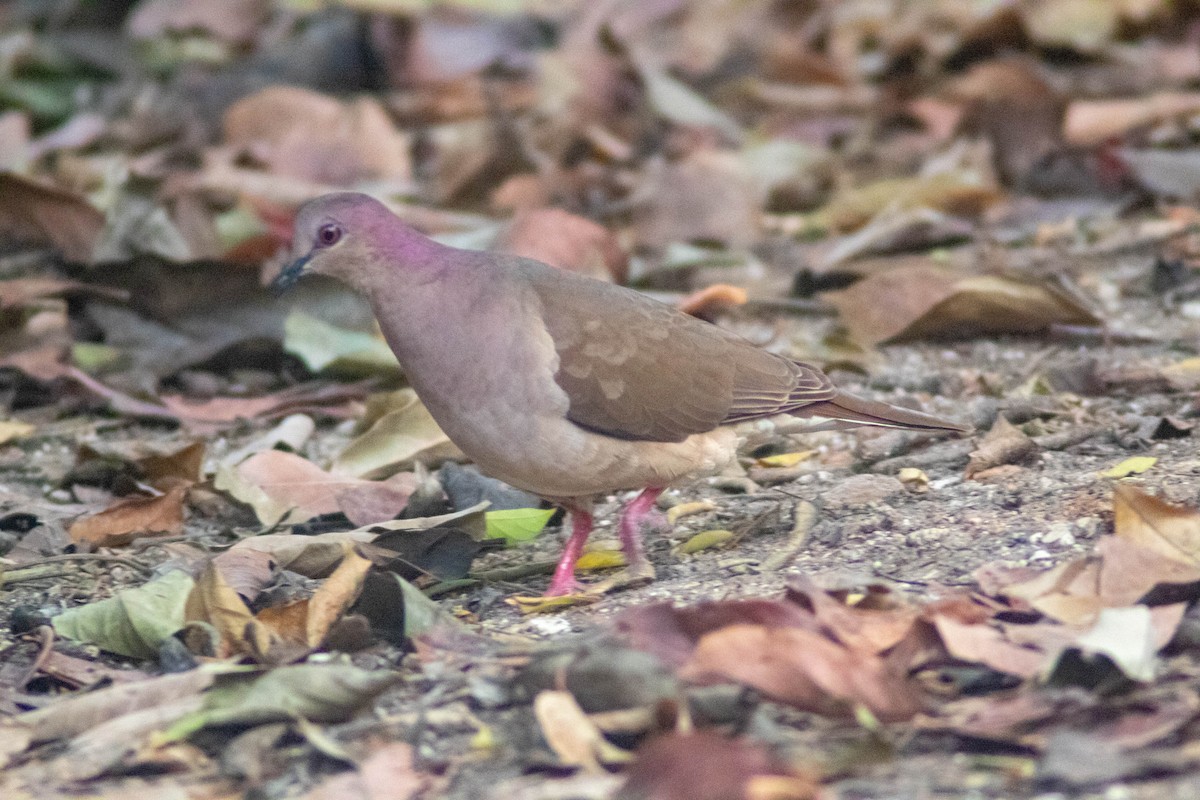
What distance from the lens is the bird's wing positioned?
3990mm

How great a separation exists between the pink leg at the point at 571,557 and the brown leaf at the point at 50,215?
113 inches

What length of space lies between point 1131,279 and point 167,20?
599 cm

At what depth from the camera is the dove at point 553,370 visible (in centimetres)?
388

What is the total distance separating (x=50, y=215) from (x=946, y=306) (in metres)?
3.50

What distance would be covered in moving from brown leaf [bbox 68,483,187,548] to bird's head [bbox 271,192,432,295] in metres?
0.82

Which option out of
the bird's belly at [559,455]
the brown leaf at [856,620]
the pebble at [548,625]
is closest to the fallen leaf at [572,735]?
the brown leaf at [856,620]

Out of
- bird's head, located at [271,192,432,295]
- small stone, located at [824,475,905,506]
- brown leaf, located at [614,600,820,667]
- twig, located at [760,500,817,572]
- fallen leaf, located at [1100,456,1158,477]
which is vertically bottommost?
small stone, located at [824,475,905,506]

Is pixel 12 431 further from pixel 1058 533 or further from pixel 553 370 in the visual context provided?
pixel 1058 533

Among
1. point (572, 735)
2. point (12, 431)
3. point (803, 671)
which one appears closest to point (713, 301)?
point (12, 431)

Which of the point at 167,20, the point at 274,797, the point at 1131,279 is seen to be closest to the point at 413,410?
the point at 274,797

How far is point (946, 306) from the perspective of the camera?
547cm

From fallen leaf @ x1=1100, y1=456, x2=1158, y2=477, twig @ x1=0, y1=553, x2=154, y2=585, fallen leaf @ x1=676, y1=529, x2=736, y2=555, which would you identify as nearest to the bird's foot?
fallen leaf @ x1=676, y1=529, x2=736, y2=555

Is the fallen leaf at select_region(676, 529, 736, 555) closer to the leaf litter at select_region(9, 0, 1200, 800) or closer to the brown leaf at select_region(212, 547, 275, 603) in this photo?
the leaf litter at select_region(9, 0, 1200, 800)

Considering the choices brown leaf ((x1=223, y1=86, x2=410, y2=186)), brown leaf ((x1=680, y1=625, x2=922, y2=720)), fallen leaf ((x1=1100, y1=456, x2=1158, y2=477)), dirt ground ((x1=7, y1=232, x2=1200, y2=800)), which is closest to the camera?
dirt ground ((x1=7, y1=232, x2=1200, y2=800))
